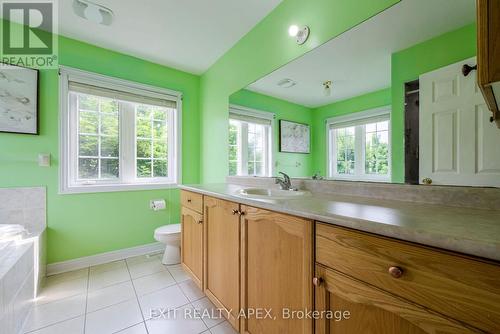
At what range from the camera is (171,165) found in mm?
2695

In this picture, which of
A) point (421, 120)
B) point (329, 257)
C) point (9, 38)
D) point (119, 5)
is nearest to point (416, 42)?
point (421, 120)

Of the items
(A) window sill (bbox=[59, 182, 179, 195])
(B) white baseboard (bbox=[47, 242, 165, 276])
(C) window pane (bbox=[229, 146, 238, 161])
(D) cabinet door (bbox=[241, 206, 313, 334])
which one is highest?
(C) window pane (bbox=[229, 146, 238, 161])

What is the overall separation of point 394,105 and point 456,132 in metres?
0.30

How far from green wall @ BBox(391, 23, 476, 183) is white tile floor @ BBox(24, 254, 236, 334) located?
1438 mm

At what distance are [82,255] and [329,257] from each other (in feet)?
8.14

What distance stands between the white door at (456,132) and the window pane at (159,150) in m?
2.53

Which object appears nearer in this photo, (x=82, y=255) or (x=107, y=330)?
(x=107, y=330)

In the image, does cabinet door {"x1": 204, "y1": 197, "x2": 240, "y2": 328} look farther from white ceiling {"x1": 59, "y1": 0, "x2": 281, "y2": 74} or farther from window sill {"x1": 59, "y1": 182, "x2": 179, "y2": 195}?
white ceiling {"x1": 59, "y1": 0, "x2": 281, "y2": 74}

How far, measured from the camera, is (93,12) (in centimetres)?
171

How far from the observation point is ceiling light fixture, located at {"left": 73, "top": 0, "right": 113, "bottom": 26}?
5.34 ft

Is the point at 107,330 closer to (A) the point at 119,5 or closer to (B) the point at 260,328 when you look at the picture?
(B) the point at 260,328

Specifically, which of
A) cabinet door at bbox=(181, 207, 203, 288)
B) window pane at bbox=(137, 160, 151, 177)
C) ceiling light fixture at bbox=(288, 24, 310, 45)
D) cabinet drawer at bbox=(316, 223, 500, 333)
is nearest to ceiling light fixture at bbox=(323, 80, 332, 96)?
ceiling light fixture at bbox=(288, 24, 310, 45)

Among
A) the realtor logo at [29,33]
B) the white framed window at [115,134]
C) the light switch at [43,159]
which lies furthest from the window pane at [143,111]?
the light switch at [43,159]

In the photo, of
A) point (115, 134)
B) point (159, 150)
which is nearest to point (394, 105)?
point (159, 150)
